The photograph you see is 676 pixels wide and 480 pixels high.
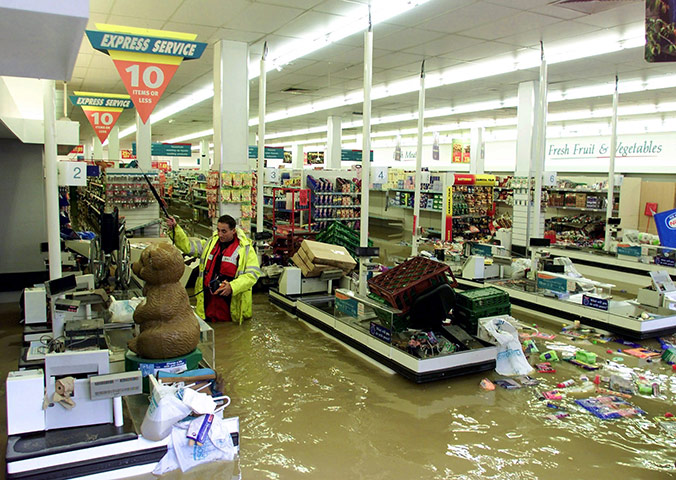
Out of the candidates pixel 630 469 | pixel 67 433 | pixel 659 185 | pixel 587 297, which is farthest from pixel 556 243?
pixel 67 433

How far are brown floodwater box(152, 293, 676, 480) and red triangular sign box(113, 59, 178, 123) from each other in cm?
286

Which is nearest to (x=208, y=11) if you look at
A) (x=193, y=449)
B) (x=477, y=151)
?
(x=193, y=449)

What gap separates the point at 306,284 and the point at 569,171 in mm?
13089

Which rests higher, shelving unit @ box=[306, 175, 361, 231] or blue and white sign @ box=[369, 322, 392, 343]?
shelving unit @ box=[306, 175, 361, 231]

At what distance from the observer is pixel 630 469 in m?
3.69

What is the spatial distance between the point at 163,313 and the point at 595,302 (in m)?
5.63

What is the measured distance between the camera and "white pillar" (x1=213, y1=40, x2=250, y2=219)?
939 centimetres

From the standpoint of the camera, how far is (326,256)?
24.7ft

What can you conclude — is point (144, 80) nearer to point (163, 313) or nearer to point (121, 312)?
point (121, 312)

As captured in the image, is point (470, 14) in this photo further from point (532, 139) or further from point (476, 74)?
point (532, 139)

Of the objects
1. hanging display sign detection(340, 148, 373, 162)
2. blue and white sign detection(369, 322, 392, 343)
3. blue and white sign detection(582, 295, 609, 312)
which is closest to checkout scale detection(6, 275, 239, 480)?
blue and white sign detection(369, 322, 392, 343)

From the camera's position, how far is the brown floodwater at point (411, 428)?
3.64 meters

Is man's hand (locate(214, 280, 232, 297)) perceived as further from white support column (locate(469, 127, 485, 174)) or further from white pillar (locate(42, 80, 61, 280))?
white support column (locate(469, 127, 485, 174))

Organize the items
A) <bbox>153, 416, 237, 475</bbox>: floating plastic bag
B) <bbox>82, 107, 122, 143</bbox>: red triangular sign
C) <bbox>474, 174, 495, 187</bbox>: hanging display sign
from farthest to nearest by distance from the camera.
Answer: <bbox>474, 174, 495, 187</bbox>: hanging display sign → <bbox>82, 107, 122, 143</bbox>: red triangular sign → <bbox>153, 416, 237, 475</bbox>: floating plastic bag
